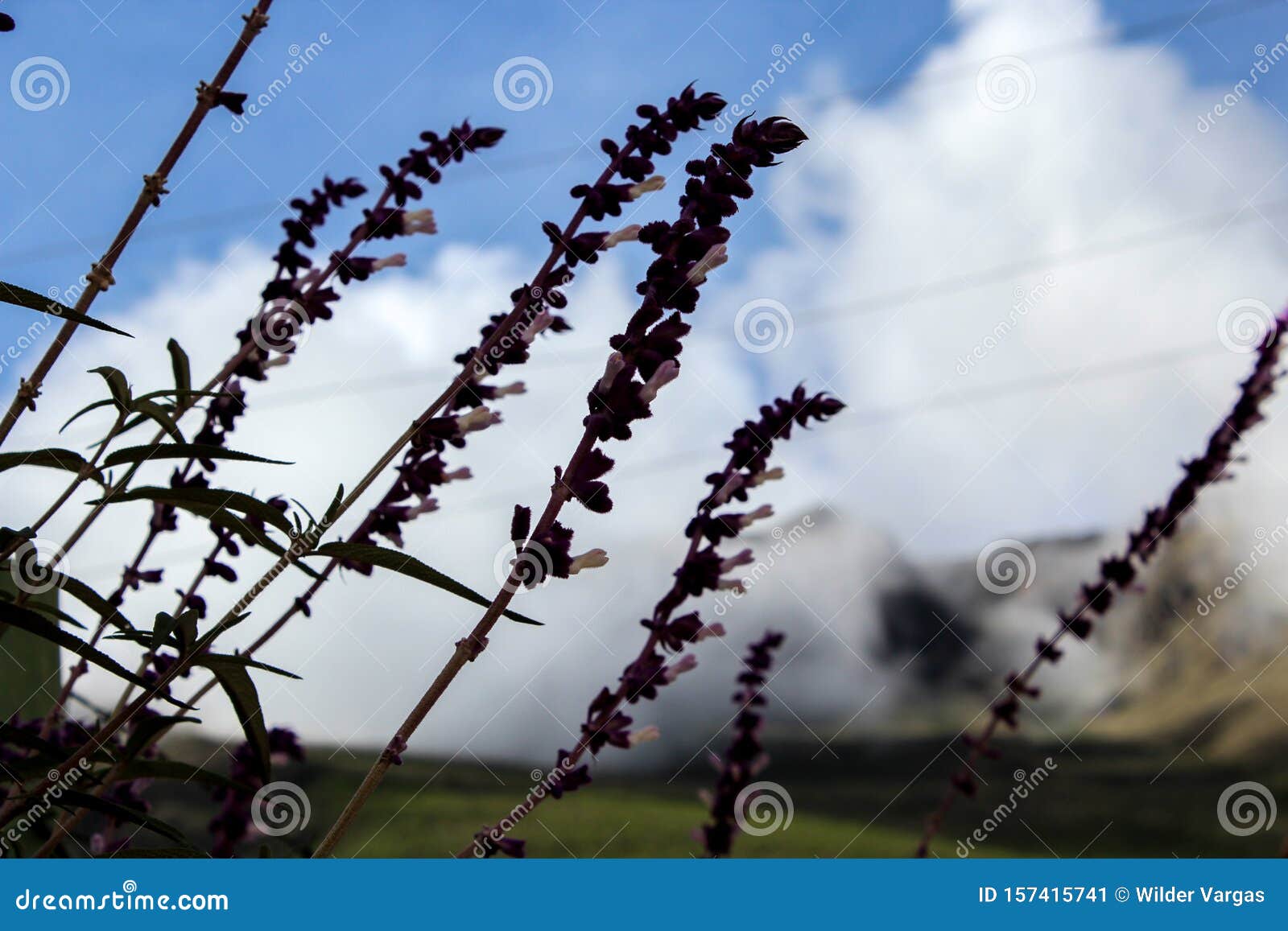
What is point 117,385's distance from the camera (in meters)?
1.00

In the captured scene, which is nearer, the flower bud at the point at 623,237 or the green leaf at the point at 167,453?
the green leaf at the point at 167,453

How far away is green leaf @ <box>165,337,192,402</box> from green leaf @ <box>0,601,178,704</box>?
0.35 metres

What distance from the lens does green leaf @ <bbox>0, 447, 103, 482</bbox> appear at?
917 millimetres

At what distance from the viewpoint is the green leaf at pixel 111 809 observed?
87 centimetres

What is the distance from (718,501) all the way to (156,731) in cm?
61

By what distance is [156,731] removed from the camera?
1.00 meters

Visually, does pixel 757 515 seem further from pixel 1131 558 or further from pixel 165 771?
pixel 1131 558

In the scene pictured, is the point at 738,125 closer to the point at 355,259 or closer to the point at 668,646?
the point at 668,646

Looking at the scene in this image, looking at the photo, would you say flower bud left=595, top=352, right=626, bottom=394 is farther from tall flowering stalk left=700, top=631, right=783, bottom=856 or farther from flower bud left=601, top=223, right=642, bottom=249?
tall flowering stalk left=700, top=631, right=783, bottom=856

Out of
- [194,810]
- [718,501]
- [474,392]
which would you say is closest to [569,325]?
[474,392]
